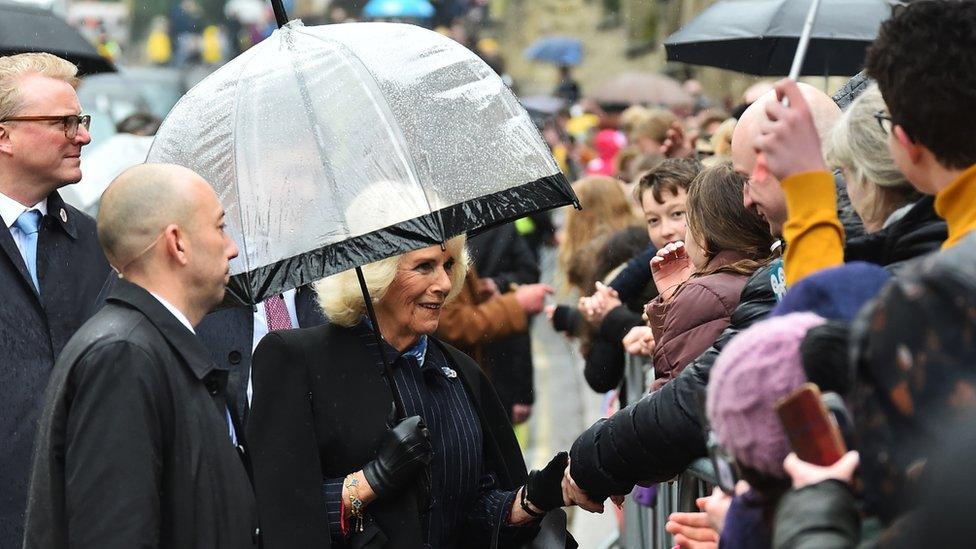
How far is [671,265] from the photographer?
5.27 metres

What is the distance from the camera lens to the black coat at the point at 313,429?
4035mm

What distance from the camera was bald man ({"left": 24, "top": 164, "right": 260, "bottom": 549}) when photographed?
3350 mm

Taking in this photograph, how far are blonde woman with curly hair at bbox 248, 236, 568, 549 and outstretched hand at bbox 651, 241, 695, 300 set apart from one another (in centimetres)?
97

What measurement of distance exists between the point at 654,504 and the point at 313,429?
6.89ft

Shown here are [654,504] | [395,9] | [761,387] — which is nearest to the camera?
[761,387]

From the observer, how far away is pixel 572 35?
135ft

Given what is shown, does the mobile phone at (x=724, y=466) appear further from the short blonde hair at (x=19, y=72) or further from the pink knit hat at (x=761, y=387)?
the short blonde hair at (x=19, y=72)

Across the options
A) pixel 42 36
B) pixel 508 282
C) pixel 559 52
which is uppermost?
pixel 42 36

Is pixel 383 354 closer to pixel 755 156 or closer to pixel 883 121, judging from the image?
pixel 755 156

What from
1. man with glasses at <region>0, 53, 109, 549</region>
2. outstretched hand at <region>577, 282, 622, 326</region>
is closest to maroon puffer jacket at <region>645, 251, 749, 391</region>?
man with glasses at <region>0, 53, 109, 549</region>

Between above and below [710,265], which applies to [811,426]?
above

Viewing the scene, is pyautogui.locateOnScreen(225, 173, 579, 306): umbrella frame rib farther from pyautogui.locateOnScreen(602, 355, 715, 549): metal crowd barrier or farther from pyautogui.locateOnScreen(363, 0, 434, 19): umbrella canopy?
pyautogui.locateOnScreen(363, 0, 434, 19): umbrella canopy

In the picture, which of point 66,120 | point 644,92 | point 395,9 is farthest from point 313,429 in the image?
point 395,9

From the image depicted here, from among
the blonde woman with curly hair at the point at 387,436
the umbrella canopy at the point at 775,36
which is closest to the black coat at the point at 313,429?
the blonde woman with curly hair at the point at 387,436
